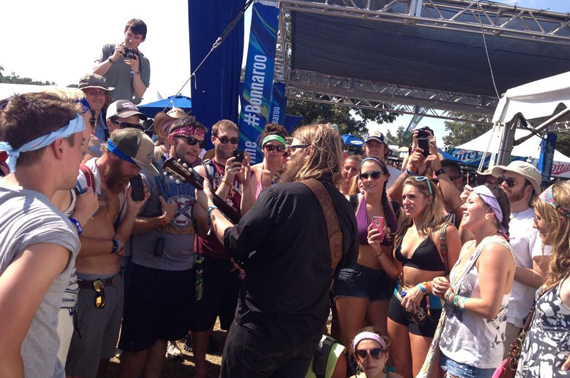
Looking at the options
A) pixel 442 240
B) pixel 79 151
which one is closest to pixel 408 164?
pixel 442 240

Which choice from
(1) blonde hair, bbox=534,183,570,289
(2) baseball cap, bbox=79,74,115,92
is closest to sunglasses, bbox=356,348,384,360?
(1) blonde hair, bbox=534,183,570,289

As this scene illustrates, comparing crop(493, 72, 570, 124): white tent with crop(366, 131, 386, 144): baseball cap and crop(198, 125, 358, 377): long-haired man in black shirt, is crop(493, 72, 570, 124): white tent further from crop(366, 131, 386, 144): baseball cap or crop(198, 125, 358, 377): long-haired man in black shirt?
crop(198, 125, 358, 377): long-haired man in black shirt

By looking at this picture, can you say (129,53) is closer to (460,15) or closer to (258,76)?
(258,76)

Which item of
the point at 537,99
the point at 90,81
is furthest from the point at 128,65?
the point at 537,99

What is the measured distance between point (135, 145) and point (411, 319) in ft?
7.36

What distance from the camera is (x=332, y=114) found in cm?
2528

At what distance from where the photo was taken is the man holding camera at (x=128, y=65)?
4.71 metres

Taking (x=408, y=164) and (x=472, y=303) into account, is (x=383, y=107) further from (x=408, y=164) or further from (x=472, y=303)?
(x=472, y=303)

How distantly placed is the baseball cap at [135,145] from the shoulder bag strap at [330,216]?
1119 mm

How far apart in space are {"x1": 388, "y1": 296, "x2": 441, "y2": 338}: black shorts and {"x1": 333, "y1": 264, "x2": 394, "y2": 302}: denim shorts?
21cm

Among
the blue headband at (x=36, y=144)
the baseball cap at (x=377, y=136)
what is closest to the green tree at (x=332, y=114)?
the baseball cap at (x=377, y=136)

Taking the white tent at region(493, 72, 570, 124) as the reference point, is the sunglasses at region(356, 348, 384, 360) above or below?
below

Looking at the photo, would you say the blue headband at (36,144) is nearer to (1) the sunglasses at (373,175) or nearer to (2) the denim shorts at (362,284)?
(2) the denim shorts at (362,284)

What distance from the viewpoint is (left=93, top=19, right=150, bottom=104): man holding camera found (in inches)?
185
